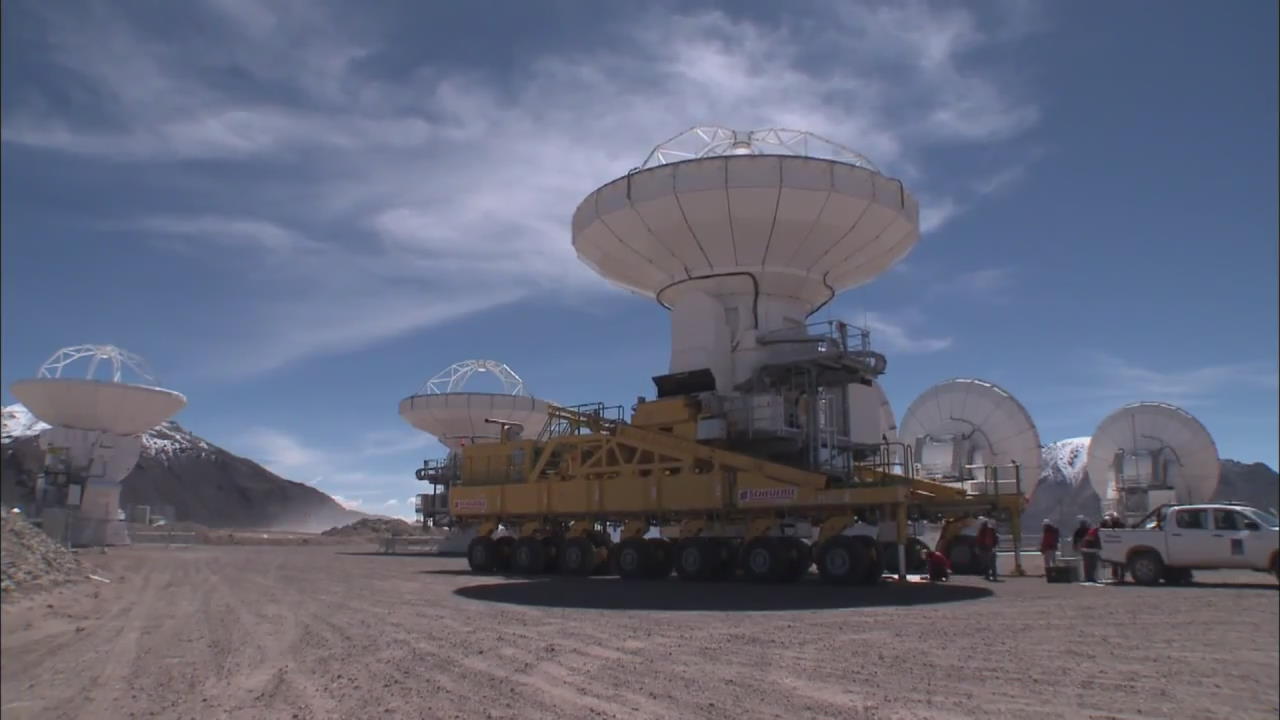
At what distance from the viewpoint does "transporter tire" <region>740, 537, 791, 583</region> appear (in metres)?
20.9

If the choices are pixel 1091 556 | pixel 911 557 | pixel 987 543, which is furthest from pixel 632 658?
pixel 987 543

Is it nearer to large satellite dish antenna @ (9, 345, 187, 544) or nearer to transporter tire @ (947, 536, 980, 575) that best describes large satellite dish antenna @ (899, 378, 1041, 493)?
transporter tire @ (947, 536, 980, 575)

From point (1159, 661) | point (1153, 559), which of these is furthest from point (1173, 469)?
point (1159, 661)

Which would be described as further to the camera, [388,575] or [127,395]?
[127,395]

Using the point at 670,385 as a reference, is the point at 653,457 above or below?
below

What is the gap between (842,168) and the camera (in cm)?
2375

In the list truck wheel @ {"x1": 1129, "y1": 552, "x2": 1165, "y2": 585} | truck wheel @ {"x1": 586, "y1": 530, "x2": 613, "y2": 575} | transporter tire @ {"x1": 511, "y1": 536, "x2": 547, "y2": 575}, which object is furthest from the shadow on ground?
transporter tire @ {"x1": 511, "y1": 536, "x2": 547, "y2": 575}

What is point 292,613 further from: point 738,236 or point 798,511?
point 738,236

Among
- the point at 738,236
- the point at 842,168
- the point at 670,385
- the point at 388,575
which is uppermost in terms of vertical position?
the point at 842,168

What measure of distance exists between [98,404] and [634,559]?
29.2 metres

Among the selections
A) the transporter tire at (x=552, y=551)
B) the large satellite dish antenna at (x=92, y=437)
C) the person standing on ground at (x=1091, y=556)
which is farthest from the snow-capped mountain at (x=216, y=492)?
the person standing on ground at (x=1091, y=556)

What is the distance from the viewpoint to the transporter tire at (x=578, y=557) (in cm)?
2597

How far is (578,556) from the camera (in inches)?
1029

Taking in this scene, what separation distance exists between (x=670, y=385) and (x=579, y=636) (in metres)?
14.9
